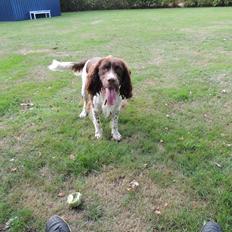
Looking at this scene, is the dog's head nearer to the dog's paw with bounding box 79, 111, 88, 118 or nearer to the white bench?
the dog's paw with bounding box 79, 111, 88, 118

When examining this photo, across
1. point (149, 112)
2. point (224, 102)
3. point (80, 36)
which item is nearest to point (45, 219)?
point (149, 112)

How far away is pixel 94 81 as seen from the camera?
4.13m

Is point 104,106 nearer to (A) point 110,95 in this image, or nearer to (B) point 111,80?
(A) point 110,95

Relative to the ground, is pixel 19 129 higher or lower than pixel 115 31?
higher

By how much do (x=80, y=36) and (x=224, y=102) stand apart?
7788 mm

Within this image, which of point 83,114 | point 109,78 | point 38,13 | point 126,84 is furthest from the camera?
point 38,13

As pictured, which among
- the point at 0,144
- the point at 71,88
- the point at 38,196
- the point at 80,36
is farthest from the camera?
the point at 80,36

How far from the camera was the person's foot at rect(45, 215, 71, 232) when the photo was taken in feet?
9.21

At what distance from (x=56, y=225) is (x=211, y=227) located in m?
1.27

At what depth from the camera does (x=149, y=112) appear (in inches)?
203

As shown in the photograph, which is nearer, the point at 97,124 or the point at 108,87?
the point at 108,87

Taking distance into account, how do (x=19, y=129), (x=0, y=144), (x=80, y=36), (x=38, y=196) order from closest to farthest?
(x=38, y=196)
(x=0, y=144)
(x=19, y=129)
(x=80, y=36)

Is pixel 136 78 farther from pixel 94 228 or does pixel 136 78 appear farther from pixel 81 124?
pixel 94 228

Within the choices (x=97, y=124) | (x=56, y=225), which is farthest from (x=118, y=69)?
(x=56, y=225)
